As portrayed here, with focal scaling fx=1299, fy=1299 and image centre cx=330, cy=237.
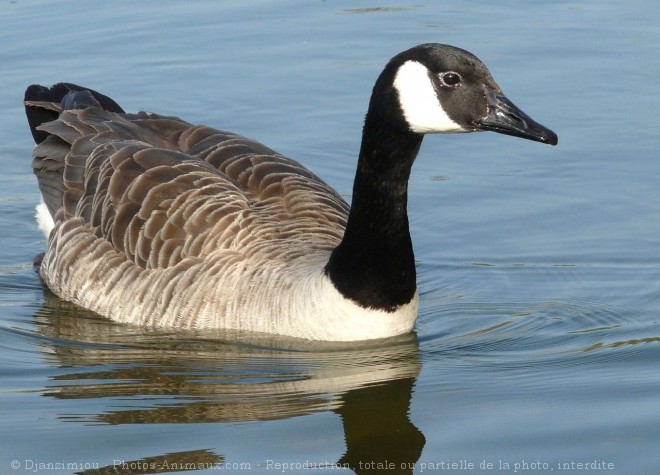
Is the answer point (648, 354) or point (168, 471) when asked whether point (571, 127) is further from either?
point (168, 471)

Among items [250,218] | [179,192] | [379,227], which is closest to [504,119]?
[379,227]

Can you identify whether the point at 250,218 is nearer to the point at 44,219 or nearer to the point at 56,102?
the point at 44,219

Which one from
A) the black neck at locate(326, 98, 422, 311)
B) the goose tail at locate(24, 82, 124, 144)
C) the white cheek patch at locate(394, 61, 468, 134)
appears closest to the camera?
the white cheek patch at locate(394, 61, 468, 134)

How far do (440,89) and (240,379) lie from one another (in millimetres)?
2402

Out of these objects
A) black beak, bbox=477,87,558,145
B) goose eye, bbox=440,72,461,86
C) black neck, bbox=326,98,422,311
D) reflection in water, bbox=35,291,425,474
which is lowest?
reflection in water, bbox=35,291,425,474

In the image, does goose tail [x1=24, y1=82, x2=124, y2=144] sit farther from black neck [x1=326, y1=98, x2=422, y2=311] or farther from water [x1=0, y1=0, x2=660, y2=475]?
black neck [x1=326, y1=98, x2=422, y2=311]

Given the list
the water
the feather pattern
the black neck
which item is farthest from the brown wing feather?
the water

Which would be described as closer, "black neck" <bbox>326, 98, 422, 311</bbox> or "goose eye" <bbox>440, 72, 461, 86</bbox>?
"goose eye" <bbox>440, 72, 461, 86</bbox>

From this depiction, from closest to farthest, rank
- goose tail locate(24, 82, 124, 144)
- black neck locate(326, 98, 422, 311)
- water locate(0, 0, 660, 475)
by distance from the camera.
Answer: water locate(0, 0, 660, 475)
black neck locate(326, 98, 422, 311)
goose tail locate(24, 82, 124, 144)

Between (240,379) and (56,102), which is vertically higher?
(56,102)

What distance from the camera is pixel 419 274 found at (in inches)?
429

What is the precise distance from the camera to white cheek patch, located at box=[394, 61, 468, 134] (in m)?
8.55

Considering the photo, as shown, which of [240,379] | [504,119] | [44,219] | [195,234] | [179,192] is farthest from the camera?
[44,219]

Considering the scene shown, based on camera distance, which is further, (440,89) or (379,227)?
(379,227)
